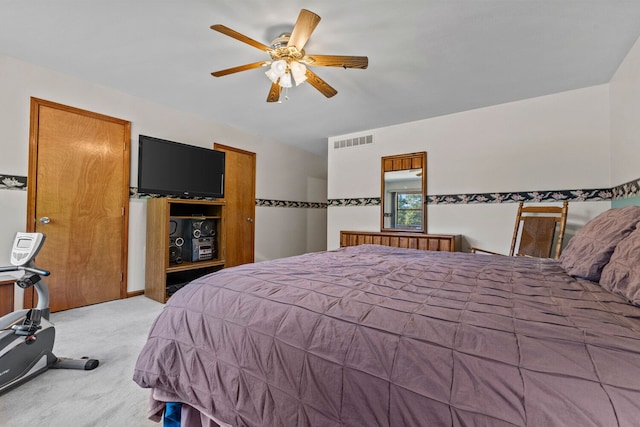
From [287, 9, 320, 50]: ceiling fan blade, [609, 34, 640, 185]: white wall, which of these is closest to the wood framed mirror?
[609, 34, 640, 185]: white wall

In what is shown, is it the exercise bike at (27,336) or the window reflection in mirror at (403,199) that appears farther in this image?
the window reflection in mirror at (403,199)

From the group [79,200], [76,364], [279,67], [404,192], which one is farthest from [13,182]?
[404,192]

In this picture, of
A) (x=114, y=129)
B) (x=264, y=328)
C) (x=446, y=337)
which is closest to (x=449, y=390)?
(x=446, y=337)

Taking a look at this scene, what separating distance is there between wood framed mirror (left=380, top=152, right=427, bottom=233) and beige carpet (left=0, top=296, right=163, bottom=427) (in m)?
3.17

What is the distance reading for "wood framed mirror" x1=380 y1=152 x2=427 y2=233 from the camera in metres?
3.75

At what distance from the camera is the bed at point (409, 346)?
589 millimetres

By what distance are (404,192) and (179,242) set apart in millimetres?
3086

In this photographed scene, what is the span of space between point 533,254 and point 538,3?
2216 mm

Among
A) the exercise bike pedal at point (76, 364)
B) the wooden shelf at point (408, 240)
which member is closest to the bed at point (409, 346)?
the exercise bike pedal at point (76, 364)

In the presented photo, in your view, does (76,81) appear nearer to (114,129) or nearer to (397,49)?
(114,129)

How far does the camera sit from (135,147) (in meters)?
3.23

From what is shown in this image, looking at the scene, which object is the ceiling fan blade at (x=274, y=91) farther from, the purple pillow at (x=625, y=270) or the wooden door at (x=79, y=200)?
the purple pillow at (x=625, y=270)

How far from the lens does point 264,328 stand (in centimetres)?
93

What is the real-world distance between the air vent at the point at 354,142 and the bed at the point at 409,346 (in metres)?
3.16
